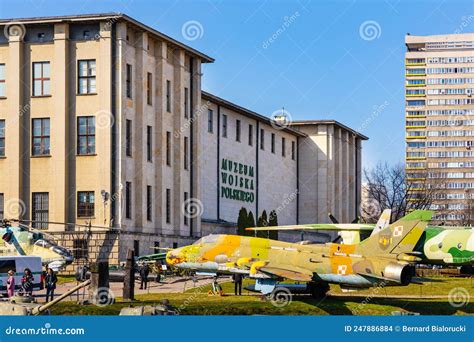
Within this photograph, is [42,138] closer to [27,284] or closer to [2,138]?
[2,138]

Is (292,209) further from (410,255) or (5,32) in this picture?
(410,255)

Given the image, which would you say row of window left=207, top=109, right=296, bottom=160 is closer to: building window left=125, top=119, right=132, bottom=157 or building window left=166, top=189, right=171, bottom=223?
building window left=166, top=189, right=171, bottom=223

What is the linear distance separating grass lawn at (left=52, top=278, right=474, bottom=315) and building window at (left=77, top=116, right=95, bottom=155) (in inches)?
1022

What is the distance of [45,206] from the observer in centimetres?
8012

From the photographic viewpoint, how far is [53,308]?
4059 centimetres

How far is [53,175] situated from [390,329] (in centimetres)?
5023

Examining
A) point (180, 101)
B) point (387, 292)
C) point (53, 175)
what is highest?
point (180, 101)

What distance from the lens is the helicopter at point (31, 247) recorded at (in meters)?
64.9

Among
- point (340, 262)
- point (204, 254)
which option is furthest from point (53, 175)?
point (340, 262)

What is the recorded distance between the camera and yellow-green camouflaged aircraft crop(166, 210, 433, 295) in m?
49.3

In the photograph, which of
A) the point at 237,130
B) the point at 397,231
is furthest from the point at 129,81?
the point at 397,231

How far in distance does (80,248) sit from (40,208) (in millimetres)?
4765

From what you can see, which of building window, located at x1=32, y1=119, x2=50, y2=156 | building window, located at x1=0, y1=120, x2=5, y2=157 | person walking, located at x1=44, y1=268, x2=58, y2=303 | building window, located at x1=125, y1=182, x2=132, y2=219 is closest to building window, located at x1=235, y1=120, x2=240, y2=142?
building window, located at x1=125, y1=182, x2=132, y2=219

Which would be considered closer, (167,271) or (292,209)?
(167,271)
